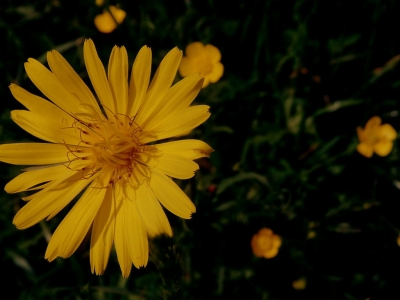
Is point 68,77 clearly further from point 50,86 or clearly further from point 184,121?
point 184,121

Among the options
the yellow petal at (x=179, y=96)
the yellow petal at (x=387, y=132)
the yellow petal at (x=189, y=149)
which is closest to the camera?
the yellow petal at (x=189, y=149)

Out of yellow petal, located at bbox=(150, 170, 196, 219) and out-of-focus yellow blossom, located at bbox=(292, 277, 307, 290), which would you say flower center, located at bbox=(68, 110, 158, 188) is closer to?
yellow petal, located at bbox=(150, 170, 196, 219)

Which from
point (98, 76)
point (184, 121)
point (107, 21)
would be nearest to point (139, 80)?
point (98, 76)

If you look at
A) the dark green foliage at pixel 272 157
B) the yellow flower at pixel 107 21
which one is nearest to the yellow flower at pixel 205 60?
the dark green foliage at pixel 272 157

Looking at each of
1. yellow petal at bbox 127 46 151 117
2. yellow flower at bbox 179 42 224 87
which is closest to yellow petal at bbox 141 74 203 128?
yellow petal at bbox 127 46 151 117

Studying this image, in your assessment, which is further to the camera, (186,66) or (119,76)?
(186,66)

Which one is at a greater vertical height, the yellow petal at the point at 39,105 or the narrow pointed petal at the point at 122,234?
the yellow petal at the point at 39,105

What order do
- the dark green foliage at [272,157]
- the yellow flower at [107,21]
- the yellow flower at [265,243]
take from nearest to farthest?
1. the yellow flower at [265,243]
2. the dark green foliage at [272,157]
3. the yellow flower at [107,21]

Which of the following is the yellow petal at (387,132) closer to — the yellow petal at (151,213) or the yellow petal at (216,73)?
the yellow petal at (216,73)
